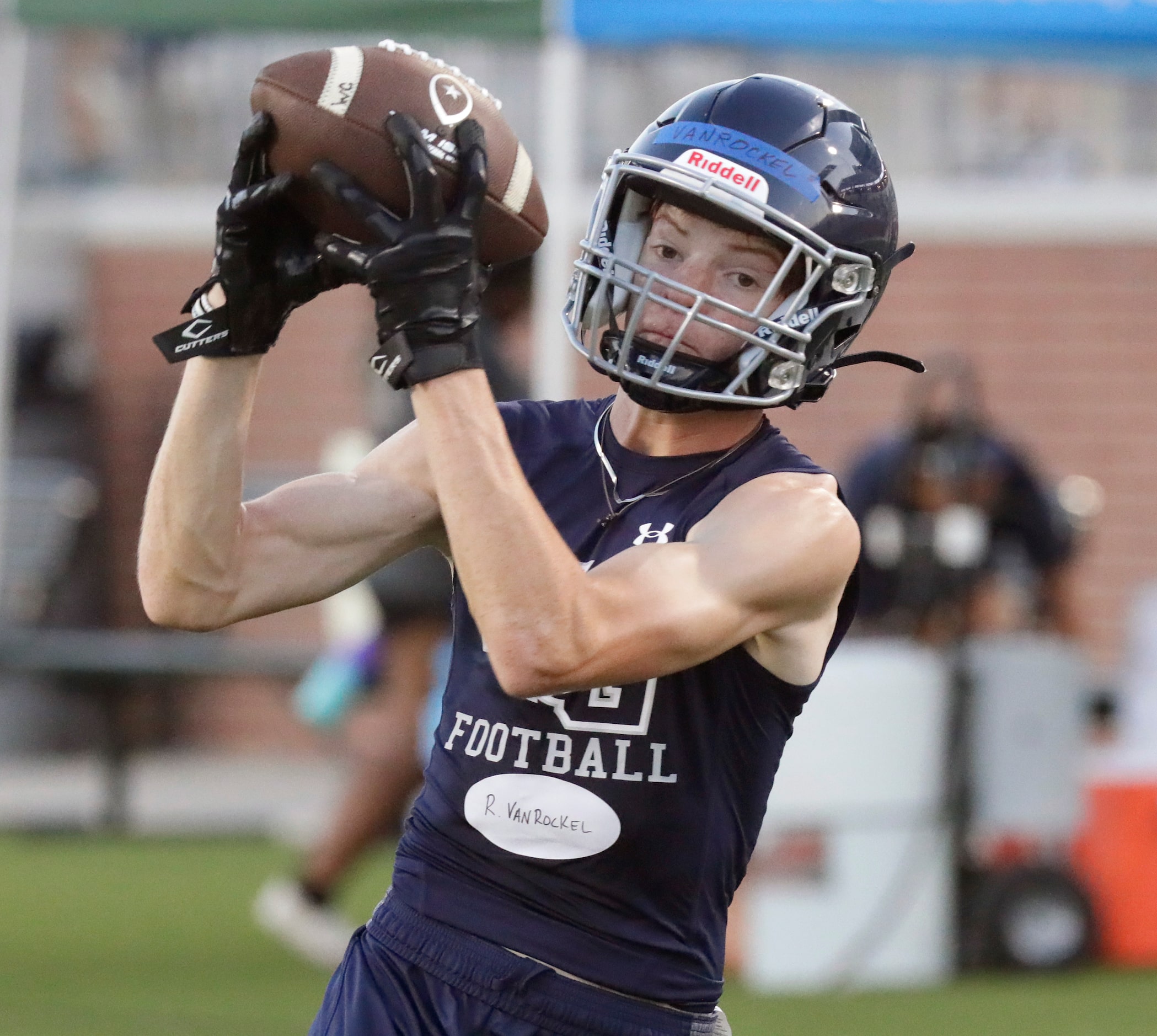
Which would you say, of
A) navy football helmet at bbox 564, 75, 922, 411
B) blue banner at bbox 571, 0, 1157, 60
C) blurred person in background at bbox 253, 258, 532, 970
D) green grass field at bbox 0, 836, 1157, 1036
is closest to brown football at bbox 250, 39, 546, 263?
navy football helmet at bbox 564, 75, 922, 411

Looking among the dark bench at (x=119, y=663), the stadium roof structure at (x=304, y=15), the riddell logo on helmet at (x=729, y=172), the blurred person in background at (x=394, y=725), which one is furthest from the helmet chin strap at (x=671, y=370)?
the dark bench at (x=119, y=663)

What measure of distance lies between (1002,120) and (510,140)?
7.71 meters

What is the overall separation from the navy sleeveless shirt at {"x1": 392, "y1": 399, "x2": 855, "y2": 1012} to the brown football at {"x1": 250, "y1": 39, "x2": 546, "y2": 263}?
393 millimetres

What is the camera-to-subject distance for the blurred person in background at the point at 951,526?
5.97 m

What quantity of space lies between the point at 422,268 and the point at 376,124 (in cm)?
27

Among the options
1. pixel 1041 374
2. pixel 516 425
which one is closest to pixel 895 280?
pixel 1041 374

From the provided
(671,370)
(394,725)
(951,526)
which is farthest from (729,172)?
(951,526)

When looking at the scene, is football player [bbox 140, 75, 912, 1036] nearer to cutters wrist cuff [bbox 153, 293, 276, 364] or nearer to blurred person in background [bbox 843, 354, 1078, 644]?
cutters wrist cuff [bbox 153, 293, 276, 364]

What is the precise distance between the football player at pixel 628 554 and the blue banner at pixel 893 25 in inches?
129

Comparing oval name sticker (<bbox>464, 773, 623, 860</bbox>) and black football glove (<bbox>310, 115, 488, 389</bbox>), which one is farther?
oval name sticker (<bbox>464, 773, 623, 860</bbox>)

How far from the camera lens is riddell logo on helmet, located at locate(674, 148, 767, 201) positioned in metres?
2.44

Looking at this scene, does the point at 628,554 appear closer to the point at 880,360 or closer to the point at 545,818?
the point at 545,818

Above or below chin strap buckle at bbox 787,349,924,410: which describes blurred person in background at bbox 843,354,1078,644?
below

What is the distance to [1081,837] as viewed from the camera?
582cm
